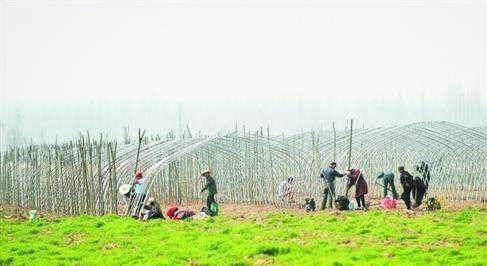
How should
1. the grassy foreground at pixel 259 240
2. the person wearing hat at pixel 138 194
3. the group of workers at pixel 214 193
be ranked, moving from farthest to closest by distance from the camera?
the person wearing hat at pixel 138 194, the group of workers at pixel 214 193, the grassy foreground at pixel 259 240

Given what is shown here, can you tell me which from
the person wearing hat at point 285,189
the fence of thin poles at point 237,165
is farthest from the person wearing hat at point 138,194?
the person wearing hat at point 285,189

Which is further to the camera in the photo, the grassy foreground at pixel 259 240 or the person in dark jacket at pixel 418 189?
the person in dark jacket at pixel 418 189

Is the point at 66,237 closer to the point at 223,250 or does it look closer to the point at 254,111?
the point at 223,250

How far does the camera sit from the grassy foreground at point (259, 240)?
477 inches

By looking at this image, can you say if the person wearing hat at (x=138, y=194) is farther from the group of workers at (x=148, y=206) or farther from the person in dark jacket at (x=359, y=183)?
the person in dark jacket at (x=359, y=183)

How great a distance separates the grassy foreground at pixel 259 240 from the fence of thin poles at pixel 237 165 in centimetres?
434

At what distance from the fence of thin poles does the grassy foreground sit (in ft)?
14.3

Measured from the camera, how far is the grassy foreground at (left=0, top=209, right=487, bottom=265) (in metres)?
12.1


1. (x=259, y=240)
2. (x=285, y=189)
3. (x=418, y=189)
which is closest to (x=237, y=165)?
(x=285, y=189)

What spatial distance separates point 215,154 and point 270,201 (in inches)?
131

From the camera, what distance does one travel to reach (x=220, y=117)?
170875 millimetres

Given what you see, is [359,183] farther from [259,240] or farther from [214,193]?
[259,240]

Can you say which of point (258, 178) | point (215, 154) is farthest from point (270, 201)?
point (215, 154)

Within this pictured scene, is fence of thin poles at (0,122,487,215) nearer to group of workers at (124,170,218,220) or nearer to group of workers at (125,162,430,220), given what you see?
group of workers at (124,170,218,220)
